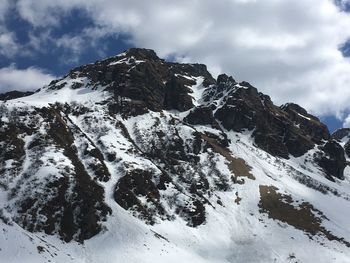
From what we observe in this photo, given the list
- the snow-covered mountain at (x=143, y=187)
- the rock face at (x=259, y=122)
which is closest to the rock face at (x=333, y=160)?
the rock face at (x=259, y=122)

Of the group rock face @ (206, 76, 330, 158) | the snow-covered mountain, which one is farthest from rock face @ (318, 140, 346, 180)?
the snow-covered mountain

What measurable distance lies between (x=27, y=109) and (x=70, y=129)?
35.3 ft

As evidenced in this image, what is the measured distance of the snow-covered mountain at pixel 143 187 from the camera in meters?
93.7

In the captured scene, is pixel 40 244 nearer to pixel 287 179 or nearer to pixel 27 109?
pixel 27 109

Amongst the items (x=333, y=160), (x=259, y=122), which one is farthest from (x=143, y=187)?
(x=333, y=160)

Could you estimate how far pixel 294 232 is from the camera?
113 meters

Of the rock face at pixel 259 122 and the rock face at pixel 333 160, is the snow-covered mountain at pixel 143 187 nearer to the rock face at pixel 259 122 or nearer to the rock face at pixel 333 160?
the rock face at pixel 259 122

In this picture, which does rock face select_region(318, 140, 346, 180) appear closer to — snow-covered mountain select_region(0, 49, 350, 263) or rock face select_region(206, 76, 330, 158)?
rock face select_region(206, 76, 330, 158)

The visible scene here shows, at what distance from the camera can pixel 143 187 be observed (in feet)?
370

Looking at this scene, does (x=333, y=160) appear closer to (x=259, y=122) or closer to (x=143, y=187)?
(x=259, y=122)

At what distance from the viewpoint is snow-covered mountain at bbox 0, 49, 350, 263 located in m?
93.7

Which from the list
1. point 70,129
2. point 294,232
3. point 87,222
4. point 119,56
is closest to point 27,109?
point 70,129

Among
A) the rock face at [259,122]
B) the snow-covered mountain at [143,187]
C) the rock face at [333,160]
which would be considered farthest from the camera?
the rock face at [333,160]

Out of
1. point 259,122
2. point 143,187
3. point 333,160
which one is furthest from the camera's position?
point 333,160
